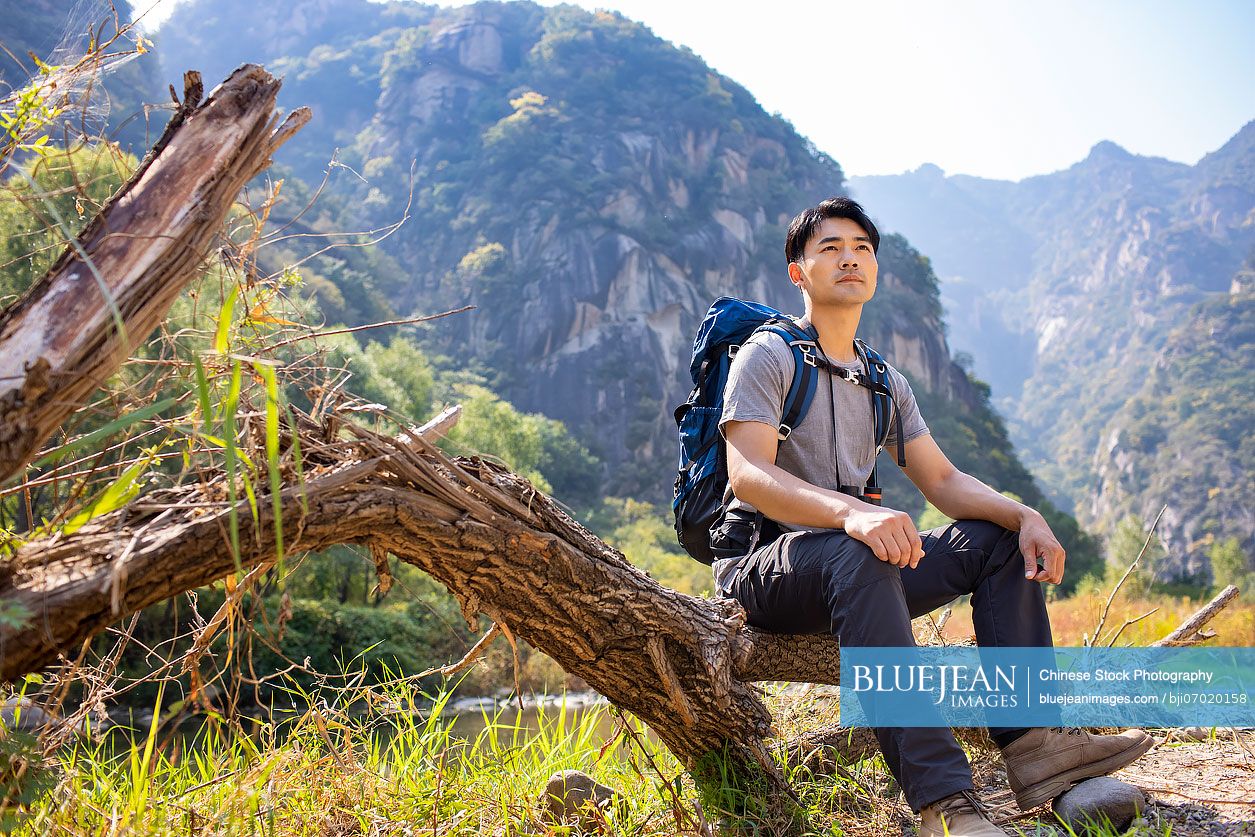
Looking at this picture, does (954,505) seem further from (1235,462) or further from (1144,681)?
(1235,462)

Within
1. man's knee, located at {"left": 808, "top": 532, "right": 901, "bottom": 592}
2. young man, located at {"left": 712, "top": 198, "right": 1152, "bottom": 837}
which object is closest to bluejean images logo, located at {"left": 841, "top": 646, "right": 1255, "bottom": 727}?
young man, located at {"left": 712, "top": 198, "right": 1152, "bottom": 837}

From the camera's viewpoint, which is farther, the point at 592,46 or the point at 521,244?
the point at 592,46

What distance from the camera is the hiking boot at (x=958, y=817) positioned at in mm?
1795

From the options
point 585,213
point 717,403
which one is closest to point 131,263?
point 717,403

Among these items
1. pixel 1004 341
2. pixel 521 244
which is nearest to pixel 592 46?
pixel 521 244

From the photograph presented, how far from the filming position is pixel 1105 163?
178 metres

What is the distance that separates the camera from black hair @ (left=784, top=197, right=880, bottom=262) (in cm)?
251

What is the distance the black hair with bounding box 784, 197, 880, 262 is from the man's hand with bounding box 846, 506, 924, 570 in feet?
2.88

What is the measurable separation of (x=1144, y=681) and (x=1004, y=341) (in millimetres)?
171337

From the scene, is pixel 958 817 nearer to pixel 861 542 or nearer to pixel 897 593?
pixel 897 593

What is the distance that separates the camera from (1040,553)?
7.15ft

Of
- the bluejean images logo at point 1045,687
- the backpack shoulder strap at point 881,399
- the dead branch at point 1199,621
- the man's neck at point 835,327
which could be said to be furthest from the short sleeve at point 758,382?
the dead branch at point 1199,621

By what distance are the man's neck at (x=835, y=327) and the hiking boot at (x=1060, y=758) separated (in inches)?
43.0

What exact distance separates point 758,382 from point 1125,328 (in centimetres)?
13993
